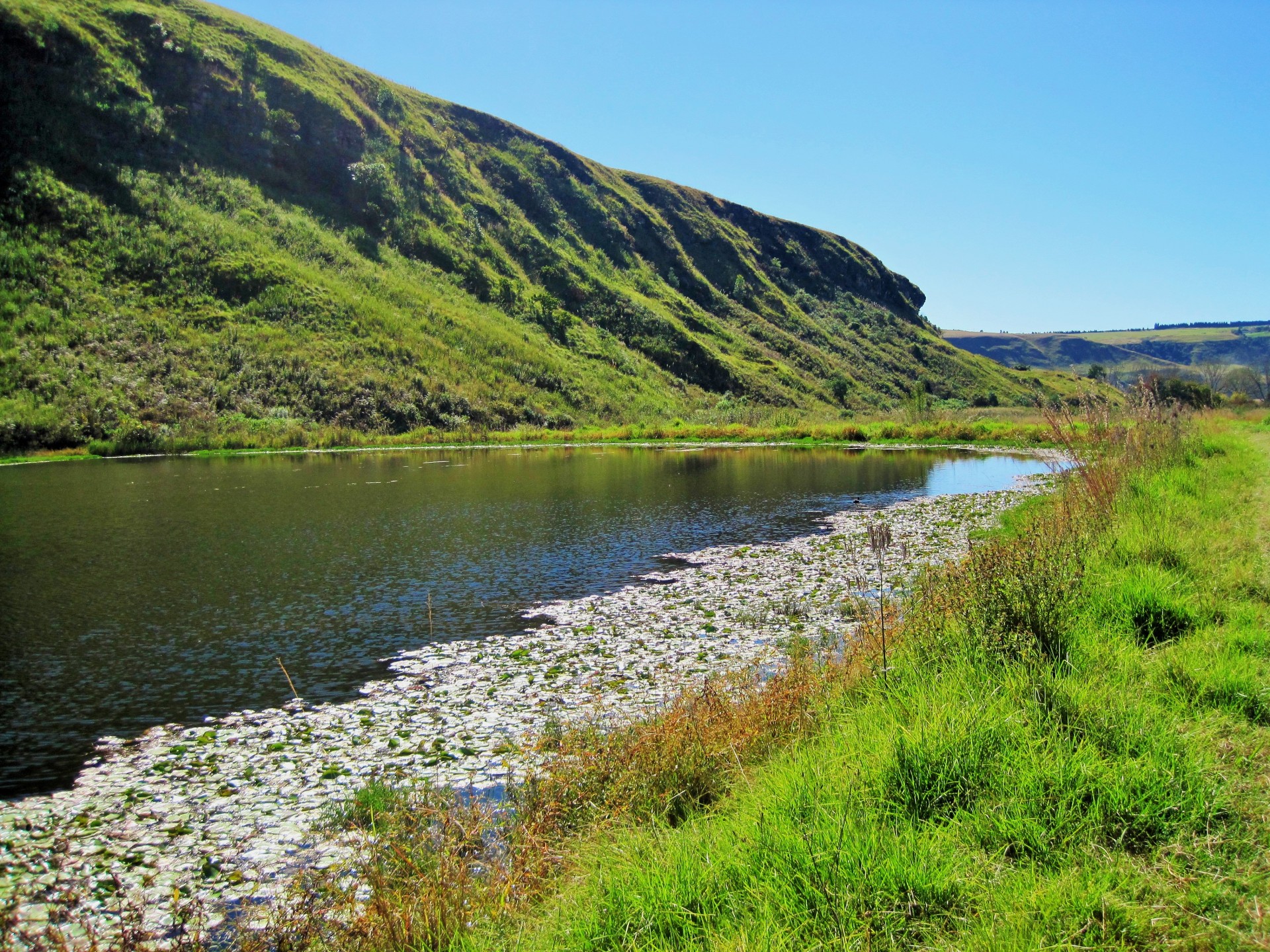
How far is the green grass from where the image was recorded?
11.3 ft

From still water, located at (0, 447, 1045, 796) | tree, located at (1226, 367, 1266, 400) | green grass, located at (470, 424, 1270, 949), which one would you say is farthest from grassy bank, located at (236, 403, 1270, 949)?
tree, located at (1226, 367, 1266, 400)

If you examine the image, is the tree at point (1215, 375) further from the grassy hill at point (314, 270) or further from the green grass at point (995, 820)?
the green grass at point (995, 820)

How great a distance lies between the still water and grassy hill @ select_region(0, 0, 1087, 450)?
68.4ft

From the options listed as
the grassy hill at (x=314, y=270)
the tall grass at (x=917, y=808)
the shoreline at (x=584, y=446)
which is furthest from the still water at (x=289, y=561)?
the grassy hill at (x=314, y=270)

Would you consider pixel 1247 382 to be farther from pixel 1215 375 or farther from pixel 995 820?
pixel 995 820

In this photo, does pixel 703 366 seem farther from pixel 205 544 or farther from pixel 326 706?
pixel 326 706

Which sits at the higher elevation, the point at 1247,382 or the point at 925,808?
the point at 1247,382

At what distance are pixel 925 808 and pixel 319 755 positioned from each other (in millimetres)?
6436

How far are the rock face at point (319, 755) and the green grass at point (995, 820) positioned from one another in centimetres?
183

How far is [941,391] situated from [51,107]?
128352 millimetres

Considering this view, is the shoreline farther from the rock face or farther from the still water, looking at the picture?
the rock face

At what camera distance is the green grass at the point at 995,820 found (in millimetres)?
3441

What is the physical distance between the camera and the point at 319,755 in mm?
8016

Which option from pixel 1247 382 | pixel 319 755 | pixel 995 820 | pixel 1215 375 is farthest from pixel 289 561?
pixel 1247 382
